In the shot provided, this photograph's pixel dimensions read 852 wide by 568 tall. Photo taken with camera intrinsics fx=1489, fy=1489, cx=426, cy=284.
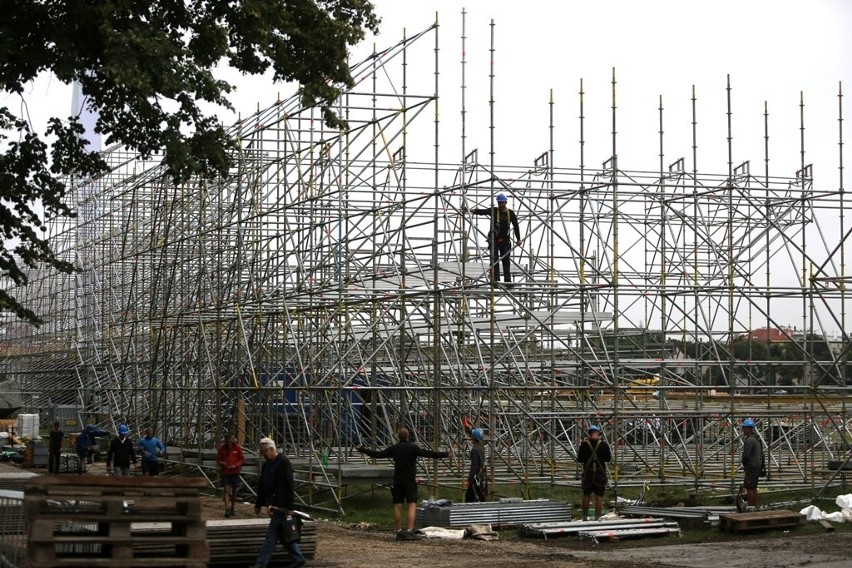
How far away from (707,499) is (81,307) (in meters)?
29.6

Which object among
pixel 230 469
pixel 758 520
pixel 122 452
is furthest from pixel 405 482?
pixel 122 452

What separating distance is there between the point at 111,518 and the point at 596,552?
6.63 meters

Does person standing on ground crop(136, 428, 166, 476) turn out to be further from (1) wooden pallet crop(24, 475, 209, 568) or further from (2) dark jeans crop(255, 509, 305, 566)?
(1) wooden pallet crop(24, 475, 209, 568)

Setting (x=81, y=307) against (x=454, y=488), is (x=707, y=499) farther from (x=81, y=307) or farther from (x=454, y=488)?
(x=81, y=307)

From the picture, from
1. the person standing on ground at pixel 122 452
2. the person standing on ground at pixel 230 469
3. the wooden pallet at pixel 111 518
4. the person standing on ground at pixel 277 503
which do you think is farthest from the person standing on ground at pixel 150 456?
the wooden pallet at pixel 111 518

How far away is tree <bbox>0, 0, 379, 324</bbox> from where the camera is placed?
1786 cm

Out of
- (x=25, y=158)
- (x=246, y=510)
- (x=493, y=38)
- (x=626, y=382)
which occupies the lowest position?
(x=246, y=510)

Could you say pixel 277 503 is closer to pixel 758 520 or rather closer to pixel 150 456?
pixel 758 520

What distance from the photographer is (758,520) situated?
57.6 feet

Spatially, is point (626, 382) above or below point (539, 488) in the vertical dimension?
above

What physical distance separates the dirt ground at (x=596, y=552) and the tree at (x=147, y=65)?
5476mm

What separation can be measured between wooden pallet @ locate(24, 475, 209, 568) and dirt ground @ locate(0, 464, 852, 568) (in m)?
3.94

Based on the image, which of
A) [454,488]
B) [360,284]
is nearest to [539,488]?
[454,488]

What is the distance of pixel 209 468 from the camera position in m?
30.6
